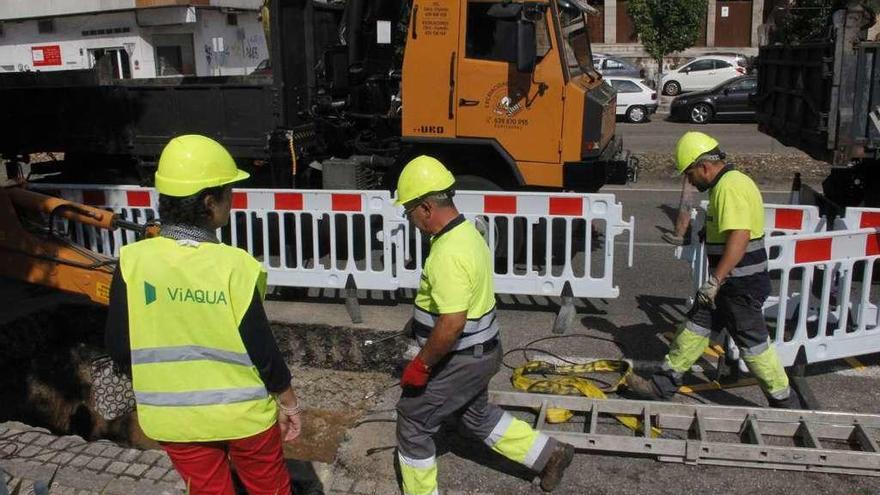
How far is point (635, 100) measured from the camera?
2295cm

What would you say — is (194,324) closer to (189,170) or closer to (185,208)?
(185,208)

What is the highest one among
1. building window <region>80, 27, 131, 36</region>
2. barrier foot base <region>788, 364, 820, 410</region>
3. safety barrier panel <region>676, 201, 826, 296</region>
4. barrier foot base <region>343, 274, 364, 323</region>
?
building window <region>80, 27, 131, 36</region>

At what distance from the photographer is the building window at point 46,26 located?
31.4 meters

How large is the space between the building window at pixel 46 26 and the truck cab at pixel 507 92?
2857 cm

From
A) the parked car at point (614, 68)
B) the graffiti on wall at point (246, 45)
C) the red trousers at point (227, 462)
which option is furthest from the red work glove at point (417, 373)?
the graffiti on wall at point (246, 45)

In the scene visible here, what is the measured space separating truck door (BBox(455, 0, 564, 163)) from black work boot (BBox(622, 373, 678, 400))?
3098 millimetres

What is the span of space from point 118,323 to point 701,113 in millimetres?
21293

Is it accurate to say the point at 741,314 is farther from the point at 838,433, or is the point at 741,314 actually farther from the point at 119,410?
the point at 119,410

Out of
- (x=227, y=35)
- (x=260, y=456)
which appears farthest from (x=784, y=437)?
(x=227, y=35)

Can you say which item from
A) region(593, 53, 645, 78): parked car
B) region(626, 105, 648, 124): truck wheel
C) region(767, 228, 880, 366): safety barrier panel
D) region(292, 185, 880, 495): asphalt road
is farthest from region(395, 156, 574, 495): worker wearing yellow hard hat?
region(593, 53, 645, 78): parked car

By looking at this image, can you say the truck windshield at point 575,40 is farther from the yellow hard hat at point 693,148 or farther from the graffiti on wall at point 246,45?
the graffiti on wall at point 246,45

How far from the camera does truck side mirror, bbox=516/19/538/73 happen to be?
24.2ft

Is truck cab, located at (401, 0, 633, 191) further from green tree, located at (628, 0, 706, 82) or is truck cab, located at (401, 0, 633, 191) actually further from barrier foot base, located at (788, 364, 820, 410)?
green tree, located at (628, 0, 706, 82)

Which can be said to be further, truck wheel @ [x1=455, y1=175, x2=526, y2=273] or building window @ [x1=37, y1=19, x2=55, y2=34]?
building window @ [x1=37, y1=19, x2=55, y2=34]
